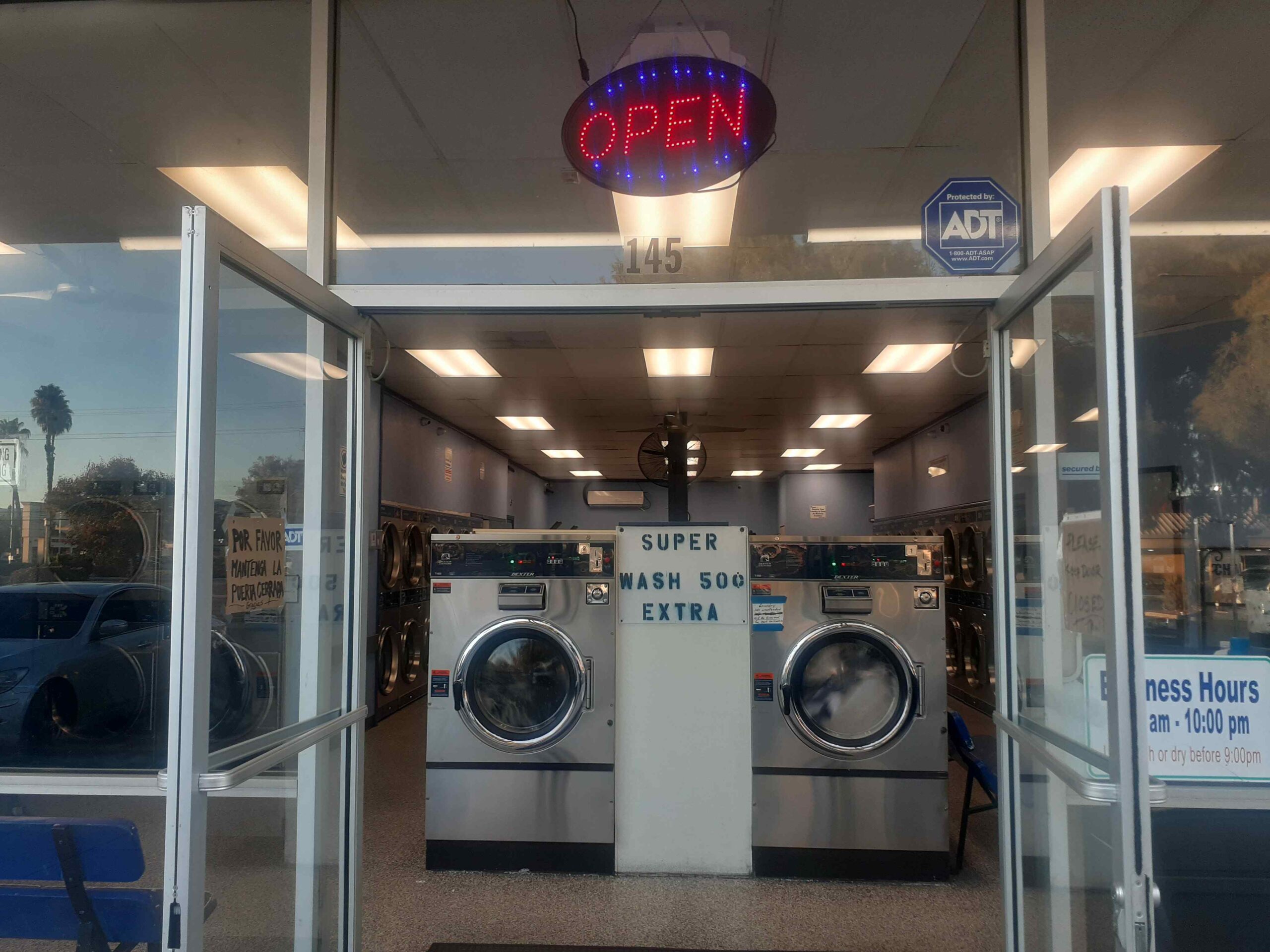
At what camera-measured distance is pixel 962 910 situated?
3473mm

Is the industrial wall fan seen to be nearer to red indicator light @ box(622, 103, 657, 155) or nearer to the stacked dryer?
the stacked dryer

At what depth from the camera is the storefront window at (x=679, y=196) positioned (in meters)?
2.57

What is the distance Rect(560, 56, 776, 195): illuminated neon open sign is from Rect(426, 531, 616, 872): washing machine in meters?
1.88

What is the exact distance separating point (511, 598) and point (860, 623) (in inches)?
62.6

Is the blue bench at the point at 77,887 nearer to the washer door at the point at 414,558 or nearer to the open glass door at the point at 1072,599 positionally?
the open glass door at the point at 1072,599

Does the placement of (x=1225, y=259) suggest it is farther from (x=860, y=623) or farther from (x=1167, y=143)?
(x=860, y=623)

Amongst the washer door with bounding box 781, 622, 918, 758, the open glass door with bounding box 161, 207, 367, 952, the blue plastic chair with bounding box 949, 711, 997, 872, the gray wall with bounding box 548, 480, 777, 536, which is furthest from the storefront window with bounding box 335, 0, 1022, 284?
the gray wall with bounding box 548, 480, 777, 536

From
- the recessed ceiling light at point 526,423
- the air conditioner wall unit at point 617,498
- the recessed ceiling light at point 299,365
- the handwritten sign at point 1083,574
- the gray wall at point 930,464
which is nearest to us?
the handwritten sign at point 1083,574

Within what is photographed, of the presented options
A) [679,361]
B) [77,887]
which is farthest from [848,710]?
[679,361]

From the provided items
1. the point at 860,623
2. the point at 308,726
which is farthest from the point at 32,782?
the point at 860,623

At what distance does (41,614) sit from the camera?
2848 millimetres

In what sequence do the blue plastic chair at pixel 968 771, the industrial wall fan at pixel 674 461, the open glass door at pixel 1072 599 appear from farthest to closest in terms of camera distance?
the industrial wall fan at pixel 674 461
the blue plastic chair at pixel 968 771
the open glass door at pixel 1072 599

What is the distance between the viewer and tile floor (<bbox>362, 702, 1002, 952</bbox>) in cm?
319

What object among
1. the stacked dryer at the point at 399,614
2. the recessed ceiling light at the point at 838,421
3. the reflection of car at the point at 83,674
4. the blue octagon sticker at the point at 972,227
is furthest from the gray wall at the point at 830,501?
the reflection of car at the point at 83,674
